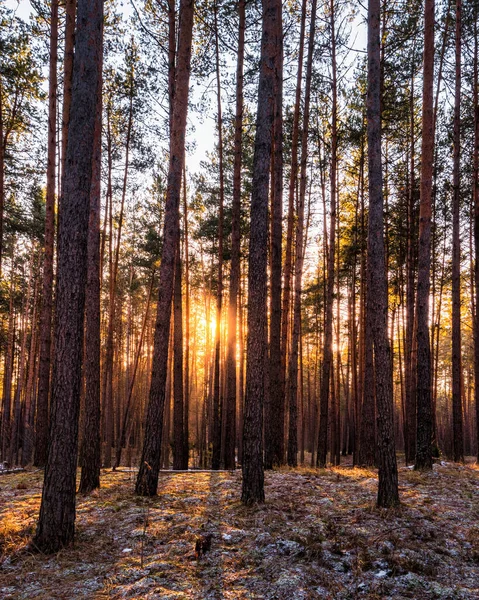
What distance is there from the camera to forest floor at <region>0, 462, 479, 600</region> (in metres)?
3.68

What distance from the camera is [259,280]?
6.21 metres

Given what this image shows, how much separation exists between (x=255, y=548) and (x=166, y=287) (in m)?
4.07

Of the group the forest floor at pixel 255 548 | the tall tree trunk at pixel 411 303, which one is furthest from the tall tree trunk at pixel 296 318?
the tall tree trunk at pixel 411 303

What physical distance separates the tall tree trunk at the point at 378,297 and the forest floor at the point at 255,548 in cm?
54

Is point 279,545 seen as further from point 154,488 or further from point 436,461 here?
point 436,461

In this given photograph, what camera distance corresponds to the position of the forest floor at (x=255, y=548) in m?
3.68

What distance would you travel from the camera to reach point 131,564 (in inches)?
Answer: 163

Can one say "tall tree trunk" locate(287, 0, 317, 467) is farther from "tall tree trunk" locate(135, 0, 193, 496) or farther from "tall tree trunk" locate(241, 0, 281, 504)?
"tall tree trunk" locate(135, 0, 193, 496)

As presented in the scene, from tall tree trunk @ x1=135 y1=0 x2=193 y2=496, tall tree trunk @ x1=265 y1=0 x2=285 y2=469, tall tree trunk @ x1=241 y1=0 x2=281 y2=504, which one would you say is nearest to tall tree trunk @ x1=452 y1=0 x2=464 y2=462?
tall tree trunk @ x1=265 y1=0 x2=285 y2=469

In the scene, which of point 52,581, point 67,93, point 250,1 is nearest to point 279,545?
point 52,581

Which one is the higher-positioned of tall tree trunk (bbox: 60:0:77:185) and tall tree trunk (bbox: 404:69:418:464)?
tall tree trunk (bbox: 60:0:77:185)

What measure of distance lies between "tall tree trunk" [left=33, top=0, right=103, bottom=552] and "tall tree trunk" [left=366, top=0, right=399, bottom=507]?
13.2 ft

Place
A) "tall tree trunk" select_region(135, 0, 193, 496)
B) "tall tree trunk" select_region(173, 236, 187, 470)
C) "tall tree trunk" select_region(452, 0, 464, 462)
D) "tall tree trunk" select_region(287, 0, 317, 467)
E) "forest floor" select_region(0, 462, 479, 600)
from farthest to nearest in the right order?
"tall tree trunk" select_region(452, 0, 464, 462) < "tall tree trunk" select_region(173, 236, 187, 470) < "tall tree trunk" select_region(287, 0, 317, 467) < "tall tree trunk" select_region(135, 0, 193, 496) < "forest floor" select_region(0, 462, 479, 600)

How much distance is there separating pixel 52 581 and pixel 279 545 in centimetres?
234
